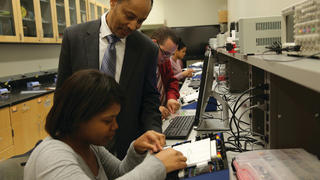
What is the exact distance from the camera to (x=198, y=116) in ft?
4.32

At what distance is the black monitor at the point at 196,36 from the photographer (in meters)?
6.37

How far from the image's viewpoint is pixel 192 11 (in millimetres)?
6496

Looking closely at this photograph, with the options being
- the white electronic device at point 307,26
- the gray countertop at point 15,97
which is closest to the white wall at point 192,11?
the gray countertop at point 15,97

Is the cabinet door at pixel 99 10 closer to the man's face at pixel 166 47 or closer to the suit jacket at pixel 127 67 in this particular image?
the man's face at pixel 166 47

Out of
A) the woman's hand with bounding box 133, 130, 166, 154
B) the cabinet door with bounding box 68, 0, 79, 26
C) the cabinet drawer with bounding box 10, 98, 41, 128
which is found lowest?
the cabinet drawer with bounding box 10, 98, 41, 128

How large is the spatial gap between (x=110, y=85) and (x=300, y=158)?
66cm

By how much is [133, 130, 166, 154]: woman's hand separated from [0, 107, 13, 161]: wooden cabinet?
1.71 m

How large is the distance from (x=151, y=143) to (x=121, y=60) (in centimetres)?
47

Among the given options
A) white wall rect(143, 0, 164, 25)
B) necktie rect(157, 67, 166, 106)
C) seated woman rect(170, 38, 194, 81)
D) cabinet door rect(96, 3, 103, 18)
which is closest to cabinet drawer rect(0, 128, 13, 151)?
necktie rect(157, 67, 166, 106)

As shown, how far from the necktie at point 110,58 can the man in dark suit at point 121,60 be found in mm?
16

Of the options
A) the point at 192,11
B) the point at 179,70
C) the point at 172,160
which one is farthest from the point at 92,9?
the point at 172,160

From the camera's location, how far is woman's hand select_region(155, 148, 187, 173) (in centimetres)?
82

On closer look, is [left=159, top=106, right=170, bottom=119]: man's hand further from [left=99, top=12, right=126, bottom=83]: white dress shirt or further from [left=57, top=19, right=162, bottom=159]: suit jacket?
[left=99, top=12, right=126, bottom=83]: white dress shirt

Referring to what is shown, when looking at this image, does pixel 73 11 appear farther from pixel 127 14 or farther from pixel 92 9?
pixel 127 14
